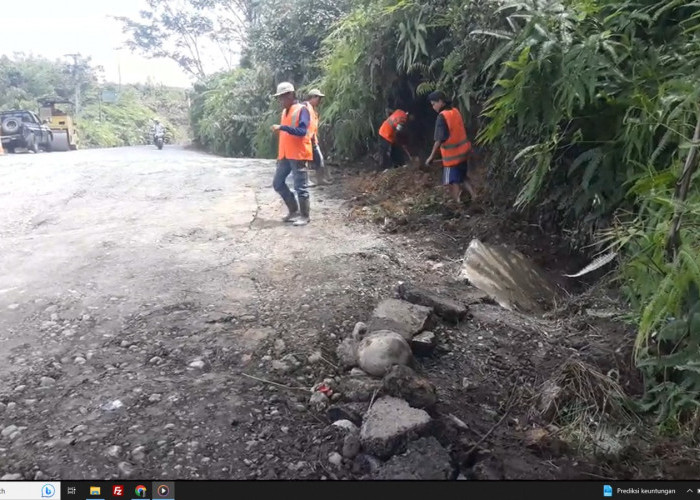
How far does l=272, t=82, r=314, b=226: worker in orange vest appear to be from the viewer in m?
5.26

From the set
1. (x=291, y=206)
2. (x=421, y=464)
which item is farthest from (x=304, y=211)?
(x=421, y=464)

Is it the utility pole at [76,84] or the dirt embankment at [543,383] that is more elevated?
the utility pole at [76,84]

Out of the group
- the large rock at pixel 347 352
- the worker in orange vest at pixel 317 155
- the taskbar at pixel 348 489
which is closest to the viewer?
the taskbar at pixel 348 489

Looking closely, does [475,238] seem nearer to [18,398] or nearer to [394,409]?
[394,409]

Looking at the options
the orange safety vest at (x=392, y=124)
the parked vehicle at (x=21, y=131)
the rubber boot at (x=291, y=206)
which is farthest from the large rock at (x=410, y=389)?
the parked vehicle at (x=21, y=131)

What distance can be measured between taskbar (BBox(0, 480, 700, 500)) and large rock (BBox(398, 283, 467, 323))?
1.50 meters

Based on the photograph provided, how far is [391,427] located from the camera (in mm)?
1973

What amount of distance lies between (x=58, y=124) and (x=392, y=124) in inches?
581

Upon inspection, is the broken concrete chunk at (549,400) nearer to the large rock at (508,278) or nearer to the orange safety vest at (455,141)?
the large rock at (508,278)

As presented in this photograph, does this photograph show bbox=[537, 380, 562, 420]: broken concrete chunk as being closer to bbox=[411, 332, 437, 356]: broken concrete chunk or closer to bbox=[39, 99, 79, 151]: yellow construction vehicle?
bbox=[411, 332, 437, 356]: broken concrete chunk

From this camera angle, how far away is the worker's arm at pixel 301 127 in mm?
5266

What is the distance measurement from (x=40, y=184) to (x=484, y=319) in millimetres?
6888

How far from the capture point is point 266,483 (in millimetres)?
1658

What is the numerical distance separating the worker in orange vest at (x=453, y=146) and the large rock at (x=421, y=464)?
12.4 ft
